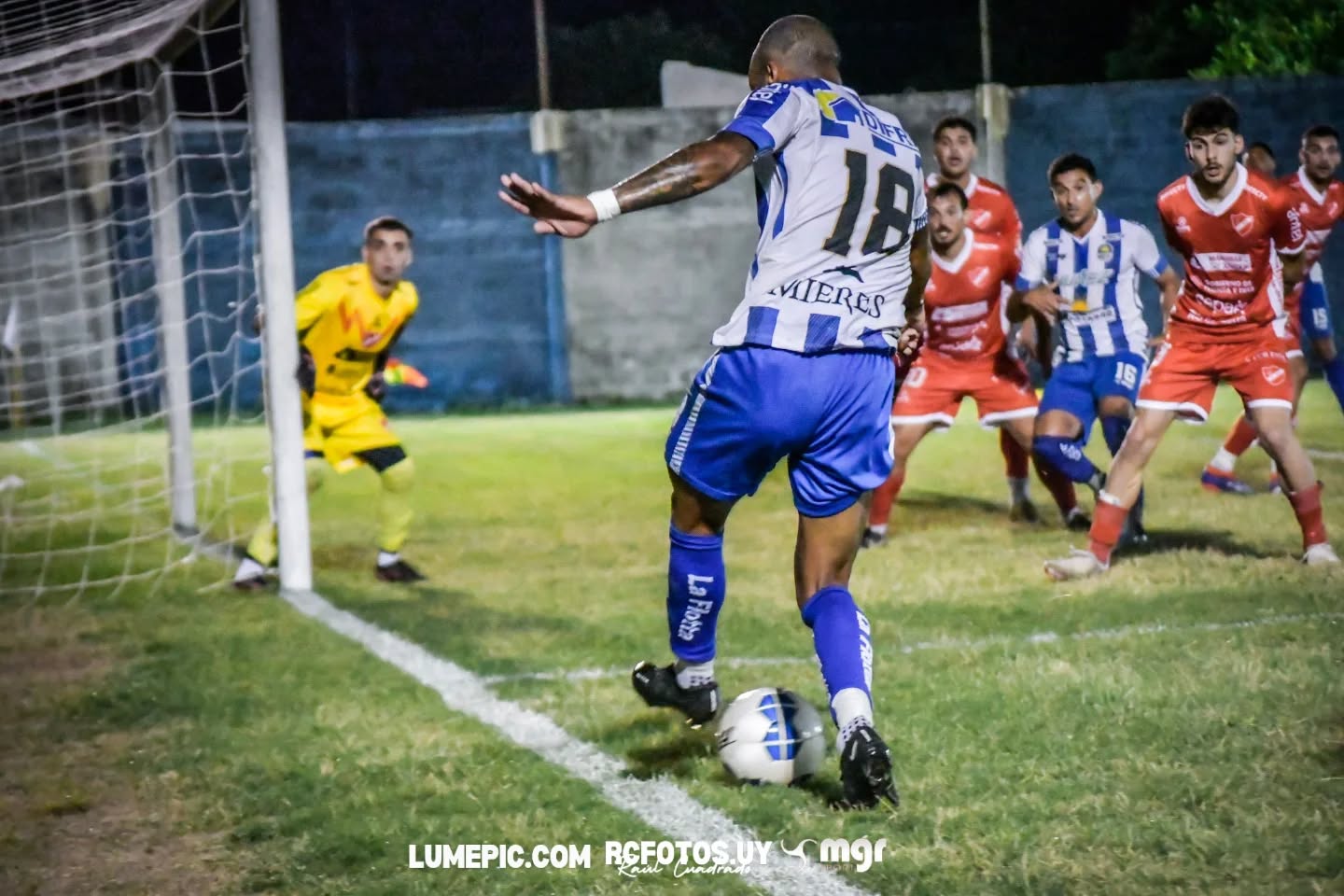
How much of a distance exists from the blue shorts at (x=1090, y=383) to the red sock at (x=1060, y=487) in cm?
31

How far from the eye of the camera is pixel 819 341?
4023 millimetres

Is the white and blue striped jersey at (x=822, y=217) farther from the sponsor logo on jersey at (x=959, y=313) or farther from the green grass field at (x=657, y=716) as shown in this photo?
the sponsor logo on jersey at (x=959, y=313)

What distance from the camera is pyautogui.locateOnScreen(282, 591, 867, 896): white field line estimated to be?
352 centimetres

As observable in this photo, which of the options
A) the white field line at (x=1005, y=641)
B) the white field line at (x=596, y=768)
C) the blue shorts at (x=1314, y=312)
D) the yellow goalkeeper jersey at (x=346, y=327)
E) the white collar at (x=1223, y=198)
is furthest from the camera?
the blue shorts at (x=1314, y=312)

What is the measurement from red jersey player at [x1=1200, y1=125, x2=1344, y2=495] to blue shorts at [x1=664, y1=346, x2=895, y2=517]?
6015mm

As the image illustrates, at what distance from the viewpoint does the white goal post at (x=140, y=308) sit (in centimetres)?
730

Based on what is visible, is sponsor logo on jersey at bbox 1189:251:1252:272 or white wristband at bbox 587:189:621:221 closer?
white wristband at bbox 587:189:621:221

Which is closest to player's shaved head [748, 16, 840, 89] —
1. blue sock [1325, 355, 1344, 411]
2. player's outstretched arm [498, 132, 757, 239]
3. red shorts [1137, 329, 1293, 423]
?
player's outstretched arm [498, 132, 757, 239]

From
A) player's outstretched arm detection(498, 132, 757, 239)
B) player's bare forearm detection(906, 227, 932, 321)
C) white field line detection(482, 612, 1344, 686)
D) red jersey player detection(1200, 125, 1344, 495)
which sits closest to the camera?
player's outstretched arm detection(498, 132, 757, 239)

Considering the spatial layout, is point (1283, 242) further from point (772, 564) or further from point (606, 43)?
point (606, 43)

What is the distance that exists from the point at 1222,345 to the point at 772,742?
3.73m

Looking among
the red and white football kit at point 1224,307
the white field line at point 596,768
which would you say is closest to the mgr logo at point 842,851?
the white field line at point 596,768

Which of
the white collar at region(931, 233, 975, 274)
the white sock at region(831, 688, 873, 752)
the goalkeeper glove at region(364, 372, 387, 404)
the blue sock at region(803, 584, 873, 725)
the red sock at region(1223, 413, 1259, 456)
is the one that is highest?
the white collar at region(931, 233, 975, 274)

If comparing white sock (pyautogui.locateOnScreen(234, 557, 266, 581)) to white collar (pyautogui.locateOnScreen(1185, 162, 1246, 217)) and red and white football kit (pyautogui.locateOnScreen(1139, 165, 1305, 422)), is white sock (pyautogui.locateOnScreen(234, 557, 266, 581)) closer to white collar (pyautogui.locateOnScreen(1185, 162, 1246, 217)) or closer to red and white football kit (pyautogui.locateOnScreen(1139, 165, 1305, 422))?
red and white football kit (pyautogui.locateOnScreen(1139, 165, 1305, 422))
